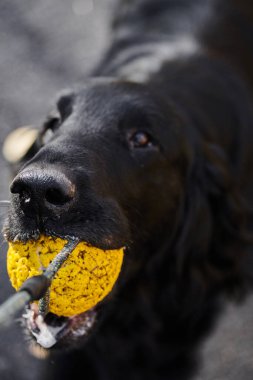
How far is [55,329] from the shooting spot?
2.07 m

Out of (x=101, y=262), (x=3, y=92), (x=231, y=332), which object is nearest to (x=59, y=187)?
(x=101, y=262)

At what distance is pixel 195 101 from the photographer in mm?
2883

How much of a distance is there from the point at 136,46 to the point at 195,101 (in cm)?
66

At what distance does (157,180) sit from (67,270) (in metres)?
0.66

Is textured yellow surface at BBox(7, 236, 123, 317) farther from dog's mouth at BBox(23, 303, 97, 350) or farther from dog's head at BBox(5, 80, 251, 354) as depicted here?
dog's mouth at BBox(23, 303, 97, 350)

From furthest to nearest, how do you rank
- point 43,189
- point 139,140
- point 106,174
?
point 139,140 < point 106,174 < point 43,189

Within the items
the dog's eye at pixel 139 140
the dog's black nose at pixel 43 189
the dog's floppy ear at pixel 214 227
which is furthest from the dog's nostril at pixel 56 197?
the dog's floppy ear at pixel 214 227

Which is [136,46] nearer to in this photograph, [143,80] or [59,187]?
[143,80]

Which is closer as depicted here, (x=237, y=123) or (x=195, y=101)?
(x=195, y=101)

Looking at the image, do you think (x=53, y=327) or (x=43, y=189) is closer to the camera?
(x=43, y=189)

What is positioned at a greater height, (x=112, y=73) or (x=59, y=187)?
(x=59, y=187)

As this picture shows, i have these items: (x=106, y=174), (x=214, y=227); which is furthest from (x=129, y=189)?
(x=214, y=227)

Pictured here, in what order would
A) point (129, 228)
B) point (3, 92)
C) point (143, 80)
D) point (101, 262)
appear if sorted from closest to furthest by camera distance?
1. point (101, 262)
2. point (129, 228)
3. point (143, 80)
4. point (3, 92)

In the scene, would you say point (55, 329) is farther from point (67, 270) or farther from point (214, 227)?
point (214, 227)
